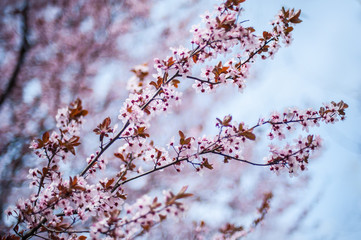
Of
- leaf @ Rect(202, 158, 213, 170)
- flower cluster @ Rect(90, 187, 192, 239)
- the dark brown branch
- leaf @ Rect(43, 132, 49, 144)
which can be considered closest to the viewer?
flower cluster @ Rect(90, 187, 192, 239)

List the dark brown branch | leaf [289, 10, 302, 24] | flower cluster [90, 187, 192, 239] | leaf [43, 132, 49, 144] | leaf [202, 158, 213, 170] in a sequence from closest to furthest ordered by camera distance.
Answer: flower cluster [90, 187, 192, 239] → leaf [43, 132, 49, 144] → leaf [202, 158, 213, 170] → leaf [289, 10, 302, 24] → the dark brown branch

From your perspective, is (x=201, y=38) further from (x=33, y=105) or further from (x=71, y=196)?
(x=33, y=105)

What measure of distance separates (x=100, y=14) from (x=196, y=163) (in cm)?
446

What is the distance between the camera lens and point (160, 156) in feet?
6.45

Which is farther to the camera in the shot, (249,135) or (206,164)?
(206,164)

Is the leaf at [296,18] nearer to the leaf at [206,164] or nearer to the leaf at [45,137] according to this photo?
the leaf at [206,164]

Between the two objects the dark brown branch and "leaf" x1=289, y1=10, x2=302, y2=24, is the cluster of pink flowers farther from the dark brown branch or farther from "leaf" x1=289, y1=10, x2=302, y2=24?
the dark brown branch

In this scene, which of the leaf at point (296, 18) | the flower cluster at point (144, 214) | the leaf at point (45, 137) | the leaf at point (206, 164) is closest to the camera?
the flower cluster at point (144, 214)

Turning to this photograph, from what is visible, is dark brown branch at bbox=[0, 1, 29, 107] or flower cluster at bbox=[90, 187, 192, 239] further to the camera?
dark brown branch at bbox=[0, 1, 29, 107]

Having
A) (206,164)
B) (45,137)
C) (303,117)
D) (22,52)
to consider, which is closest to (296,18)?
(303,117)

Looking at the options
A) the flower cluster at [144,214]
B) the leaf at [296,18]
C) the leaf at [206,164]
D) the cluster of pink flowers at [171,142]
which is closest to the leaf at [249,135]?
the cluster of pink flowers at [171,142]

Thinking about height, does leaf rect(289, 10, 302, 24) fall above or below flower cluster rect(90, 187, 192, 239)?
above

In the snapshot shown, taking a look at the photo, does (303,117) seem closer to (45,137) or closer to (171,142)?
(171,142)

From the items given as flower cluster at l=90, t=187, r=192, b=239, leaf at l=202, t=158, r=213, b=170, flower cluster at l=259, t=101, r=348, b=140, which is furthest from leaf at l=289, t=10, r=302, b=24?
flower cluster at l=90, t=187, r=192, b=239
